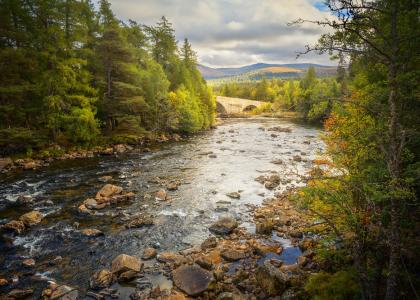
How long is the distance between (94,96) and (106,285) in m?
29.3

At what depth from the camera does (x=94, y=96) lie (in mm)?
34875

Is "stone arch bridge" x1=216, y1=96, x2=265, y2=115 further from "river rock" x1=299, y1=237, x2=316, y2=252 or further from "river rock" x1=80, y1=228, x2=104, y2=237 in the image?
"river rock" x1=299, y1=237, x2=316, y2=252

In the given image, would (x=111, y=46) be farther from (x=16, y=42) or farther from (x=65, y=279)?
(x=65, y=279)

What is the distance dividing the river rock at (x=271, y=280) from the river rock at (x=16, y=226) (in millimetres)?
12598

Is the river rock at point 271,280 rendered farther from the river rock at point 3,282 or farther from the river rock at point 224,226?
the river rock at point 3,282

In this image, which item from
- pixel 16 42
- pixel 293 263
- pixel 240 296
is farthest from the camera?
pixel 16 42

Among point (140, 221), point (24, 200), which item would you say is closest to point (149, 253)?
point (140, 221)

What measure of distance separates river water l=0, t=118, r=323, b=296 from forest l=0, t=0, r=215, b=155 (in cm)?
509

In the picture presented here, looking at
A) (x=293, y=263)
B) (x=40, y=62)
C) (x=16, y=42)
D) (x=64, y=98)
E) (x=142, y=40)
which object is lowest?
(x=293, y=263)

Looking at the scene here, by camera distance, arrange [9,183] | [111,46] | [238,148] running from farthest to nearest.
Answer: [238,148]
[111,46]
[9,183]

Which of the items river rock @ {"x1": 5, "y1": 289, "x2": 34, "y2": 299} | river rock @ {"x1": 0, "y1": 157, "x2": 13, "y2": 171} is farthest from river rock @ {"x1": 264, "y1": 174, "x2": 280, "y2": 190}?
river rock @ {"x1": 0, "y1": 157, "x2": 13, "y2": 171}

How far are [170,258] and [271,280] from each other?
15.7ft

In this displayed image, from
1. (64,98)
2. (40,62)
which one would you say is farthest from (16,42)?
(64,98)

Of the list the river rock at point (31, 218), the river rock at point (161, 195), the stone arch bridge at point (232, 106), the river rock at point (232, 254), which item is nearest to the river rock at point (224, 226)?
the river rock at point (232, 254)
